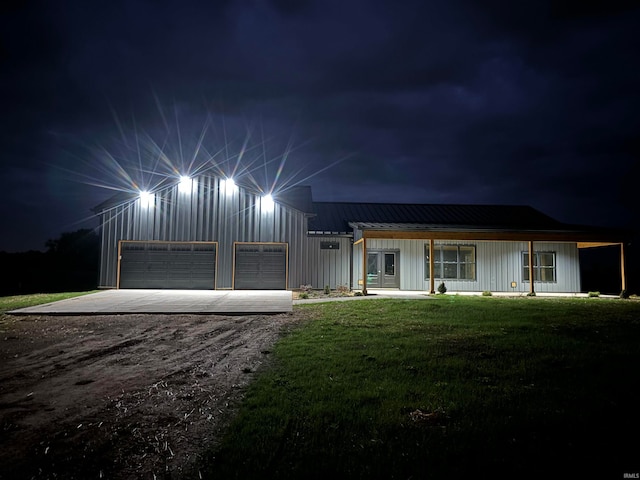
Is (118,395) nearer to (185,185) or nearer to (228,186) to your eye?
(228,186)

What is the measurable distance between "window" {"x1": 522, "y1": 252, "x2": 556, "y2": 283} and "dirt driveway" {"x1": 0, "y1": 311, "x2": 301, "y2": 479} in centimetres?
1438

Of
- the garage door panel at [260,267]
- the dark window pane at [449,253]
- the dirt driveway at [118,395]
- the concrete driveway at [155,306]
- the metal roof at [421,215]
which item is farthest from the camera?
the metal roof at [421,215]

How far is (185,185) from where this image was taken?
17156 millimetres

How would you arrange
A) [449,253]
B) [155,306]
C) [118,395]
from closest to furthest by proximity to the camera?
1. [118,395]
2. [155,306]
3. [449,253]

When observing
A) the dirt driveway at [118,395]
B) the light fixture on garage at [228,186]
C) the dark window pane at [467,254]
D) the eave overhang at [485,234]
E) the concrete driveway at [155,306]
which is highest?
the light fixture on garage at [228,186]

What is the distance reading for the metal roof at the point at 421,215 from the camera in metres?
18.4

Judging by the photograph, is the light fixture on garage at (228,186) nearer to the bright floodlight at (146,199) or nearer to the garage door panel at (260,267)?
the garage door panel at (260,267)

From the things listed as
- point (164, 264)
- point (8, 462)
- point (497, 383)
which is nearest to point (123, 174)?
point (164, 264)

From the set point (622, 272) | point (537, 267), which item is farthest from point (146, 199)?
point (622, 272)

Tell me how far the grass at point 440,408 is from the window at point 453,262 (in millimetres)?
10088

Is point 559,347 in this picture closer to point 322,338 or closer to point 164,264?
point 322,338

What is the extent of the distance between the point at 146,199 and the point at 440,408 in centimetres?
1650

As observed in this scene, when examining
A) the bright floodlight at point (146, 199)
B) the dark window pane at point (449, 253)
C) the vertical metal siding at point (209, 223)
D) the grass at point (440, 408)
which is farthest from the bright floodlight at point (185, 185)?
the grass at point (440, 408)

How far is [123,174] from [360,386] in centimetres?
1641
